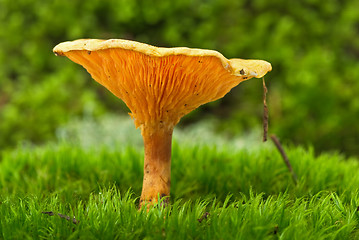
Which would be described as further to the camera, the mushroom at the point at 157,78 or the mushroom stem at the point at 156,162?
the mushroom stem at the point at 156,162

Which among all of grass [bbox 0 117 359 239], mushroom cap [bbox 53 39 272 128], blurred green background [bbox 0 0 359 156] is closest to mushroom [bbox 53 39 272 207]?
mushroom cap [bbox 53 39 272 128]

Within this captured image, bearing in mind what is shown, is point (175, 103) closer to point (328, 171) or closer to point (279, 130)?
point (328, 171)

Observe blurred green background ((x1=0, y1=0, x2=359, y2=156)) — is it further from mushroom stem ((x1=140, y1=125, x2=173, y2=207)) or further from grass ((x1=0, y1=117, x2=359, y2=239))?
mushroom stem ((x1=140, y1=125, x2=173, y2=207))

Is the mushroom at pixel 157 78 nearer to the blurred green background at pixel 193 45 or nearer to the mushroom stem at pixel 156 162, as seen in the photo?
the mushroom stem at pixel 156 162

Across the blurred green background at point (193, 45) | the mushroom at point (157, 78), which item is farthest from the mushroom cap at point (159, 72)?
the blurred green background at point (193, 45)

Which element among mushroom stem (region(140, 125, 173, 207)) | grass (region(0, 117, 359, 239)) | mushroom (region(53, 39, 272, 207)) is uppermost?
mushroom (region(53, 39, 272, 207))

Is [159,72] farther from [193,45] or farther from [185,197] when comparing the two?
[193,45]

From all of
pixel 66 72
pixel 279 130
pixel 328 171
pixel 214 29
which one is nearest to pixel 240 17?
pixel 214 29
